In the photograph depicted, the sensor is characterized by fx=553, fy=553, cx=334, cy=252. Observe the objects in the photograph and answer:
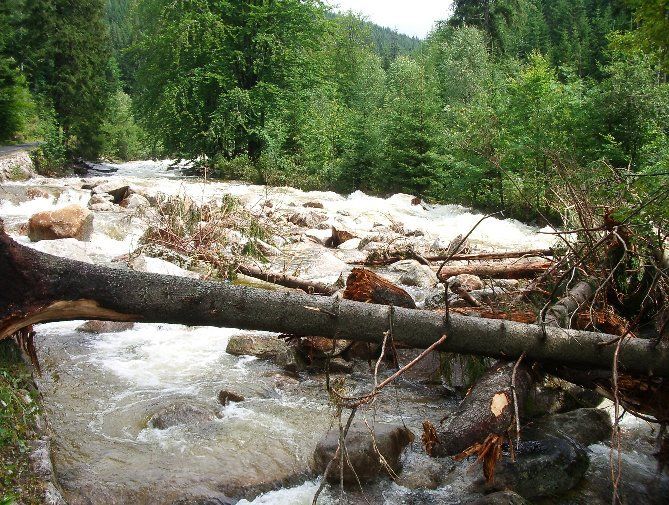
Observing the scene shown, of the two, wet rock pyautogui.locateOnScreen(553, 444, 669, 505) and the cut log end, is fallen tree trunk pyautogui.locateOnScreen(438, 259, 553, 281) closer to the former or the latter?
wet rock pyautogui.locateOnScreen(553, 444, 669, 505)

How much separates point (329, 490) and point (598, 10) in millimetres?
58092

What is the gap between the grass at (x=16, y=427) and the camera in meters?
2.71

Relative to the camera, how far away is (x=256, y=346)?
20.7 ft

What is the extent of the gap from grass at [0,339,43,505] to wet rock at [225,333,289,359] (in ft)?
9.37

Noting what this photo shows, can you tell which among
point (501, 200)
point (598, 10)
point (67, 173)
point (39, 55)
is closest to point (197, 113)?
point (67, 173)

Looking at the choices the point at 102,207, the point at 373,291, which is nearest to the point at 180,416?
the point at 373,291

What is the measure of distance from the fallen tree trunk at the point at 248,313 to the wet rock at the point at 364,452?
917mm

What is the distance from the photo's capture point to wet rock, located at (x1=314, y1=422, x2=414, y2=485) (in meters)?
3.92

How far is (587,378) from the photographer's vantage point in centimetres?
384

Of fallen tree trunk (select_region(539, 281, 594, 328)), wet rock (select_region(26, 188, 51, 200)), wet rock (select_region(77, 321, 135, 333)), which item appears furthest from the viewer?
wet rock (select_region(26, 188, 51, 200))

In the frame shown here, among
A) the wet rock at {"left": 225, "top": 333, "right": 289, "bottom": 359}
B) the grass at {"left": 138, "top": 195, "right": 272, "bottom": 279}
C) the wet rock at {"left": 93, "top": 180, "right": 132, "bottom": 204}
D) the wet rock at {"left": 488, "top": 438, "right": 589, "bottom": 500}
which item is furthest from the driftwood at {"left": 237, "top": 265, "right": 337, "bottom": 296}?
the wet rock at {"left": 93, "top": 180, "right": 132, "bottom": 204}

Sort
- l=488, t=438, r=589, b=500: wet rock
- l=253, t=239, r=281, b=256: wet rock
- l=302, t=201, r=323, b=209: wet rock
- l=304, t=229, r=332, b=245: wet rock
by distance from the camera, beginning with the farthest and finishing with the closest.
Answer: l=302, t=201, r=323, b=209: wet rock → l=304, t=229, r=332, b=245: wet rock → l=253, t=239, r=281, b=256: wet rock → l=488, t=438, r=589, b=500: wet rock

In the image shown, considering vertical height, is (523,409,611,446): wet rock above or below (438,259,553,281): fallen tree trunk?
below

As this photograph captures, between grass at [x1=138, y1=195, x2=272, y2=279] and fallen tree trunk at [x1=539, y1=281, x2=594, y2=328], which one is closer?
fallen tree trunk at [x1=539, y1=281, x2=594, y2=328]
